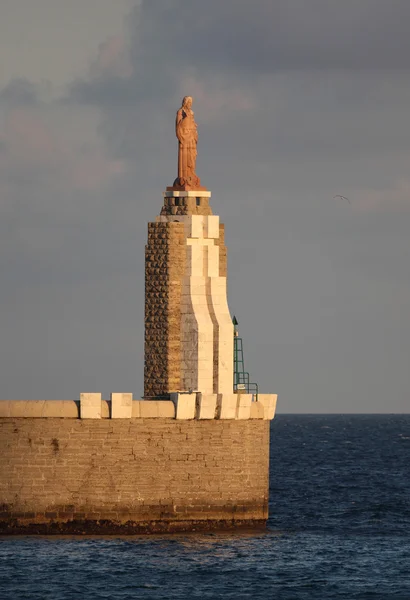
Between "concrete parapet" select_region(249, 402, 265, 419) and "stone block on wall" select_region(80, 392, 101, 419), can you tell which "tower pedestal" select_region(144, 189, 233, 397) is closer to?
"concrete parapet" select_region(249, 402, 265, 419)

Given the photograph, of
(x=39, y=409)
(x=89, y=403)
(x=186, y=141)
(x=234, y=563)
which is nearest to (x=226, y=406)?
(x=89, y=403)

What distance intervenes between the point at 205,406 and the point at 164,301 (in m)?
4.24

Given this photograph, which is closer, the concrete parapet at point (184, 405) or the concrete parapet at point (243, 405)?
the concrete parapet at point (184, 405)

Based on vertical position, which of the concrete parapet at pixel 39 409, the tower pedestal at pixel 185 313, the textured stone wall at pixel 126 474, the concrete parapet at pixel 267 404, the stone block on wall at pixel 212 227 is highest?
the stone block on wall at pixel 212 227

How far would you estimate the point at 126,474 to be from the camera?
208 ft

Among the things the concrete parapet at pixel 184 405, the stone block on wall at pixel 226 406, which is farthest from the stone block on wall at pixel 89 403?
the stone block on wall at pixel 226 406

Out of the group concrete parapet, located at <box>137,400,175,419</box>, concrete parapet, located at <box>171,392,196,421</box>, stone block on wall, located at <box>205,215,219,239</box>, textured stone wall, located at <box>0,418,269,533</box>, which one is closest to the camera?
textured stone wall, located at <box>0,418,269,533</box>

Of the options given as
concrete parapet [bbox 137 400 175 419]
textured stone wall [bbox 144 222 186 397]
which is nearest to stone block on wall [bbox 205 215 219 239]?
textured stone wall [bbox 144 222 186 397]

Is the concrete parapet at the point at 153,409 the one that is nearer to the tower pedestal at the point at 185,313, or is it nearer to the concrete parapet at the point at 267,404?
the tower pedestal at the point at 185,313

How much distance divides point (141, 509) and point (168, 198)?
39.2 feet

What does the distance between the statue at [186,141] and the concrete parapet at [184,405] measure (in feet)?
28.5

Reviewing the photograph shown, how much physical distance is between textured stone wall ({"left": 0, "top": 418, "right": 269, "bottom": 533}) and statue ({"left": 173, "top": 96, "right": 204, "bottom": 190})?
9.84 meters

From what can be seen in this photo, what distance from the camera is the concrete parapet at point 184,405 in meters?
64.1

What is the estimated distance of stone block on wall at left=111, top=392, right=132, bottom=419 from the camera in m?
62.8
